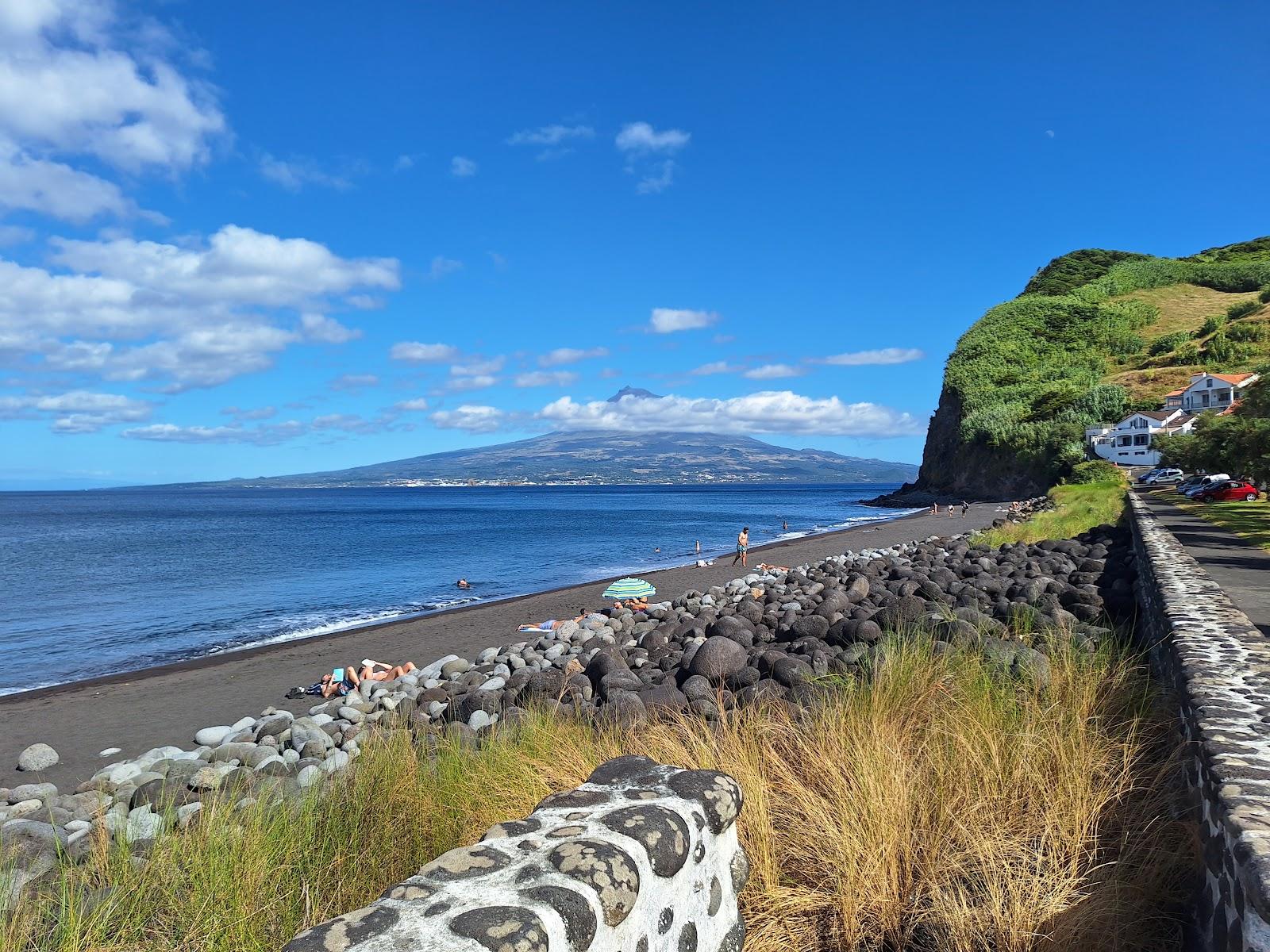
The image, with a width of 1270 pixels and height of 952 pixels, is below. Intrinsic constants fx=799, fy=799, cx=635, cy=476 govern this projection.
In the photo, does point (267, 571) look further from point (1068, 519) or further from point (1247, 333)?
point (1247, 333)

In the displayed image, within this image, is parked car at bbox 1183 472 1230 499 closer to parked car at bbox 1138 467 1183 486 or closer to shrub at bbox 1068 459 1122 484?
parked car at bbox 1138 467 1183 486

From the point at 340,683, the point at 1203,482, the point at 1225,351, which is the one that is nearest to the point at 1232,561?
the point at 340,683

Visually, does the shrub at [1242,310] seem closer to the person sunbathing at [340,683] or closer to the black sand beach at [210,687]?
the black sand beach at [210,687]

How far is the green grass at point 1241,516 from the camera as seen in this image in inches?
591

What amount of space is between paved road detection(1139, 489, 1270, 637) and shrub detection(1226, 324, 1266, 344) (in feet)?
244

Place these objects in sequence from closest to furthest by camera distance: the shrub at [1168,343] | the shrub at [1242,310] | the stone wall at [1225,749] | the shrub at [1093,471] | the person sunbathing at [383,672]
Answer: the stone wall at [1225,749] < the person sunbathing at [383,672] < the shrub at [1093,471] < the shrub at [1168,343] < the shrub at [1242,310]

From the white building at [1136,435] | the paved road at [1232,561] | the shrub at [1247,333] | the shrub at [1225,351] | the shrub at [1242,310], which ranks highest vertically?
the shrub at [1242,310]

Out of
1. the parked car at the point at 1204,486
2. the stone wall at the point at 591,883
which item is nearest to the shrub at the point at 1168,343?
the parked car at the point at 1204,486

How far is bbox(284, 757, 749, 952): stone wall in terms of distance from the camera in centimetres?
200

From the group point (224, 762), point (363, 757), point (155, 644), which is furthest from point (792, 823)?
point (155, 644)

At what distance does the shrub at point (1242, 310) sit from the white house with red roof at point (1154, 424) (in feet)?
84.2

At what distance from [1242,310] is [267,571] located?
98.3 metres

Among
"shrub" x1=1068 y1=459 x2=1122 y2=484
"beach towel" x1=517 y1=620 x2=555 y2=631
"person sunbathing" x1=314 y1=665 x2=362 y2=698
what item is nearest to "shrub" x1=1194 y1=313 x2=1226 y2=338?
"shrub" x1=1068 y1=459 x2=1122 y2=484

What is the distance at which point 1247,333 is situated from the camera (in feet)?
256
